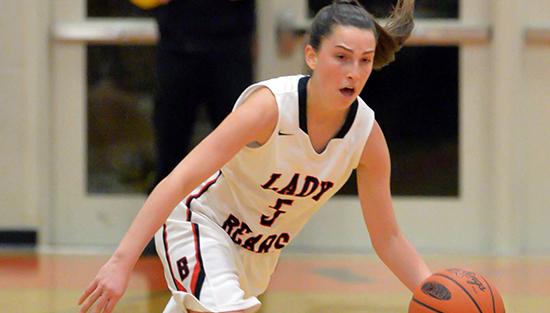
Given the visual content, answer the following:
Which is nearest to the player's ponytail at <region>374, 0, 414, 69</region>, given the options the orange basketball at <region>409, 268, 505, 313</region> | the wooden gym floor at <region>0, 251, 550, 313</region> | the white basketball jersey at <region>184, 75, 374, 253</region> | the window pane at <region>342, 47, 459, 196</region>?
the white basketball jersey at <region>184, 75, 374, 253</region>

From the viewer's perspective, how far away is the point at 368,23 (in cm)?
336

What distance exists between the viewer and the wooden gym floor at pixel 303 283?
4.84 meters

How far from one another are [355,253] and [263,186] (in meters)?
3.18

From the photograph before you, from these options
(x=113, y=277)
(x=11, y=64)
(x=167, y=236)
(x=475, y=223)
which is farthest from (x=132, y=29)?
(x=113, y=277)

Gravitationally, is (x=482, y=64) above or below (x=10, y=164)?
above

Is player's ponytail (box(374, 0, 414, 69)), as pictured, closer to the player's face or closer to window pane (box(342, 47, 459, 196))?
the player's face

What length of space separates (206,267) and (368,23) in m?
0.95

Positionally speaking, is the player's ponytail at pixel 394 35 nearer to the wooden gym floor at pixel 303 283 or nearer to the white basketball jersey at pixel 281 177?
the white basketball jersey at pixel 281 177

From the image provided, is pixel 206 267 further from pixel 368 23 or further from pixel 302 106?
pixel 368 23

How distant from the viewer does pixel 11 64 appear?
6.74m

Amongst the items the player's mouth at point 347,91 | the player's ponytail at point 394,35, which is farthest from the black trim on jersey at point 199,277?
the player's ponytail at point 394,35

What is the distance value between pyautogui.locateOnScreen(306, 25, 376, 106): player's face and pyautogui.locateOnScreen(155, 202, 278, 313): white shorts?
24.7 inches

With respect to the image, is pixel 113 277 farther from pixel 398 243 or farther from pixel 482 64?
pixel 482 64

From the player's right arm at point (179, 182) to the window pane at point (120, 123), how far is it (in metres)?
3.45
